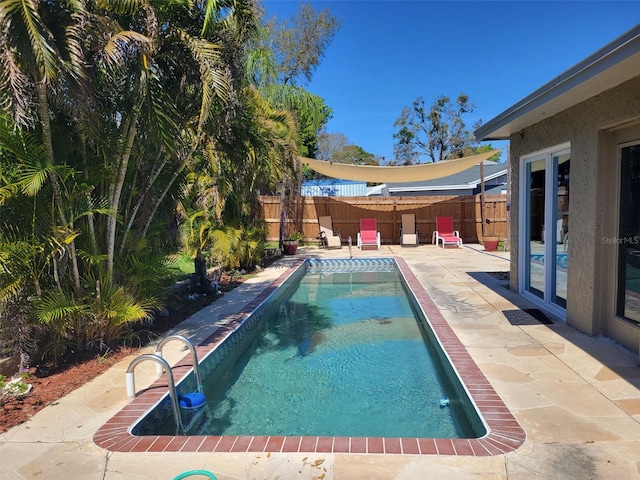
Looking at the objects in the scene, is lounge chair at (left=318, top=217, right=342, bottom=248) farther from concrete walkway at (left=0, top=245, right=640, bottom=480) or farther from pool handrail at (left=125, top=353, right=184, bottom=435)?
pool handrail at (left=125, top=353, right=184, bottom=435)

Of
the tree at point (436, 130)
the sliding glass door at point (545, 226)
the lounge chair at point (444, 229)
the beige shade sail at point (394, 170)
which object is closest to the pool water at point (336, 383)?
the sliding glass door at point (545, 226)

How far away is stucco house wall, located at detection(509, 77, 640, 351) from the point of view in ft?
16.1

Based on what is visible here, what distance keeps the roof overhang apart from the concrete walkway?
2.99 meters

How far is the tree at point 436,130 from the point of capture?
38.7 meters

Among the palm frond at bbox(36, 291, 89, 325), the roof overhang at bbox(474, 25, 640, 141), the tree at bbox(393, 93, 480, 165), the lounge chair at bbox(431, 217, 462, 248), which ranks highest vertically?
the tree at bbox(393, 93, 480, 165)

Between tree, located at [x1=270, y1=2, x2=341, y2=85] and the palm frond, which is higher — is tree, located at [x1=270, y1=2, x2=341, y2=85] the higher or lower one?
the higher one

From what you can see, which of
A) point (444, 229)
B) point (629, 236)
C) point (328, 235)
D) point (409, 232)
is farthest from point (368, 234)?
point (629, 236)

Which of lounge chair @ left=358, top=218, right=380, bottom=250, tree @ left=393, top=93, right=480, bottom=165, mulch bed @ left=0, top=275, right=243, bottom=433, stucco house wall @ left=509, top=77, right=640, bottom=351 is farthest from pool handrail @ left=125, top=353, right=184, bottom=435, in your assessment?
tree @ left=393, top=93, right=480, bottom=165

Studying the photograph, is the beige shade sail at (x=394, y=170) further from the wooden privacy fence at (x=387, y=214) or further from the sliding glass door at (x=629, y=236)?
the sliding glass door at (x=629, y=236)

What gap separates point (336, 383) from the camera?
206 inches

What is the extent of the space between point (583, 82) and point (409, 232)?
527 inches

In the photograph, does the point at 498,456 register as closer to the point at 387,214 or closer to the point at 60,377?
the point at 60,377

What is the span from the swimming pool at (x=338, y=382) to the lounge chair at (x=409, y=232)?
8989 millimetres

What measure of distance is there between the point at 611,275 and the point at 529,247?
2.48m
